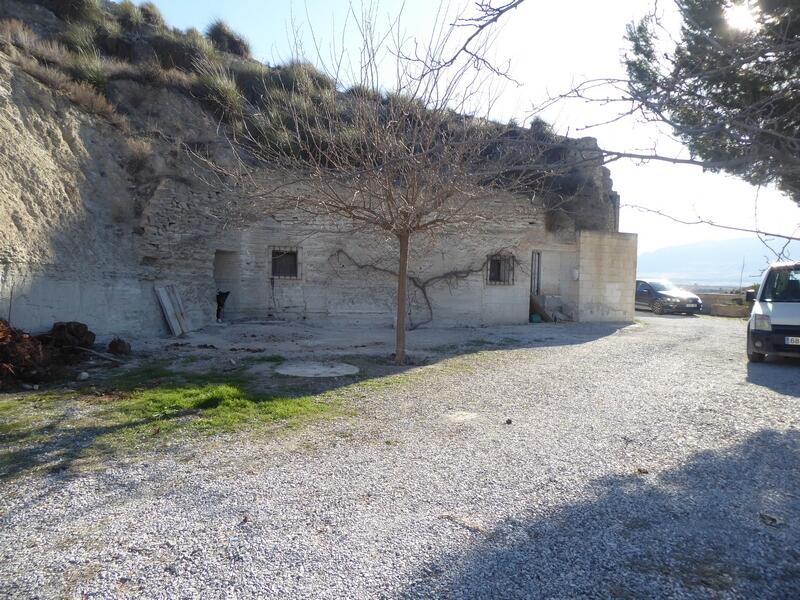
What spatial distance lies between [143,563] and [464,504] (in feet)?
6.47

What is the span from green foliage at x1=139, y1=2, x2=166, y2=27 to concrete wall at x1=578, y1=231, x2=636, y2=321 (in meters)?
17.3

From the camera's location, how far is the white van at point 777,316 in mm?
8750

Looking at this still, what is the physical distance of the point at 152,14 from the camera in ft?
65.1

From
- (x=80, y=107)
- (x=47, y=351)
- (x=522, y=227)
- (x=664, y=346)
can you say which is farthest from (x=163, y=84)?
(x=664, y=346)

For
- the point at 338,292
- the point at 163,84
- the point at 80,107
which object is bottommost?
the point at 338,292

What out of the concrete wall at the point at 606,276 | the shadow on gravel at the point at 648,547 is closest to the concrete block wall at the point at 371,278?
the concrete wall at the point at 606,276

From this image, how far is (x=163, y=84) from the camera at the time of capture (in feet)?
47.5

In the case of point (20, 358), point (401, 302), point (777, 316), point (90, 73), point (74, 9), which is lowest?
point (20, 358)

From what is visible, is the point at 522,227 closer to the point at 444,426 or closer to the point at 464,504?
the point at 444,426

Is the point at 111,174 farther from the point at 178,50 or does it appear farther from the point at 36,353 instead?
the point at 178,50

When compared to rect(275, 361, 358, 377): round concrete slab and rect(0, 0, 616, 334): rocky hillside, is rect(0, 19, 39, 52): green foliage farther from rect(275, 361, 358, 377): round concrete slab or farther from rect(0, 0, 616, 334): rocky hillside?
rect(275, 361, 358, 377): round concrete slab

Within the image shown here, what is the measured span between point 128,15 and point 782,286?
21.5 meters

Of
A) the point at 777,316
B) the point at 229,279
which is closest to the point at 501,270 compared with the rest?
the point at 777,316

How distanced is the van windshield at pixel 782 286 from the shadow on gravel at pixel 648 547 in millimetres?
6324
